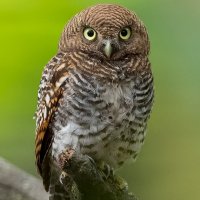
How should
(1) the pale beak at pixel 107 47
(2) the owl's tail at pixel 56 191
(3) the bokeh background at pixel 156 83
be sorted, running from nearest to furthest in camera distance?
1. (1) the pale beak at pixel 107 47
2. (2) the owl's tail at pixel 56 191
3. (3) the bokeh background at pixel 156 83

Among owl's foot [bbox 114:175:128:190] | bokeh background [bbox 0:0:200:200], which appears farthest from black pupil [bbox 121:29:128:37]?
owl's foot [bbox 114:175:128:190]

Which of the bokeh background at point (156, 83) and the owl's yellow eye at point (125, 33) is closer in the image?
the owl's yellow eye at point (125, 33)

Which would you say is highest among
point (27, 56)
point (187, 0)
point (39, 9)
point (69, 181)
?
point (187, 0)

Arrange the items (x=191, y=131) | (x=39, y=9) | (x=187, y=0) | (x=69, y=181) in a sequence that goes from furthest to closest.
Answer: (x=191, y=131) < (x=187, y=0) < (x=39, y=9) < (x=69, y=181)

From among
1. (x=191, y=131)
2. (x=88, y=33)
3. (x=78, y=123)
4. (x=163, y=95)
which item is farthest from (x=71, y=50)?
(x=191, y=131)

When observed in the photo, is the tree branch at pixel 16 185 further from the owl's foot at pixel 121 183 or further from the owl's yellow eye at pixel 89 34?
the owl's yellow eye at pixel 89 34

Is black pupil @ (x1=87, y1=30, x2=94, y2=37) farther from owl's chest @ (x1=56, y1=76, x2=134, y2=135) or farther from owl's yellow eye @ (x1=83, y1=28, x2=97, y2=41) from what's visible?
owl's chest @ (x1=56, y1=76, x2=134, y2=135)

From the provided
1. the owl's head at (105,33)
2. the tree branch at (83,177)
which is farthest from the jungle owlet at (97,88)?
the tree branch at (83,177)

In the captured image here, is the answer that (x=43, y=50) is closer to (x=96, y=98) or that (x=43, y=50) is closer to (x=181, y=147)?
(x=96, y=98)
